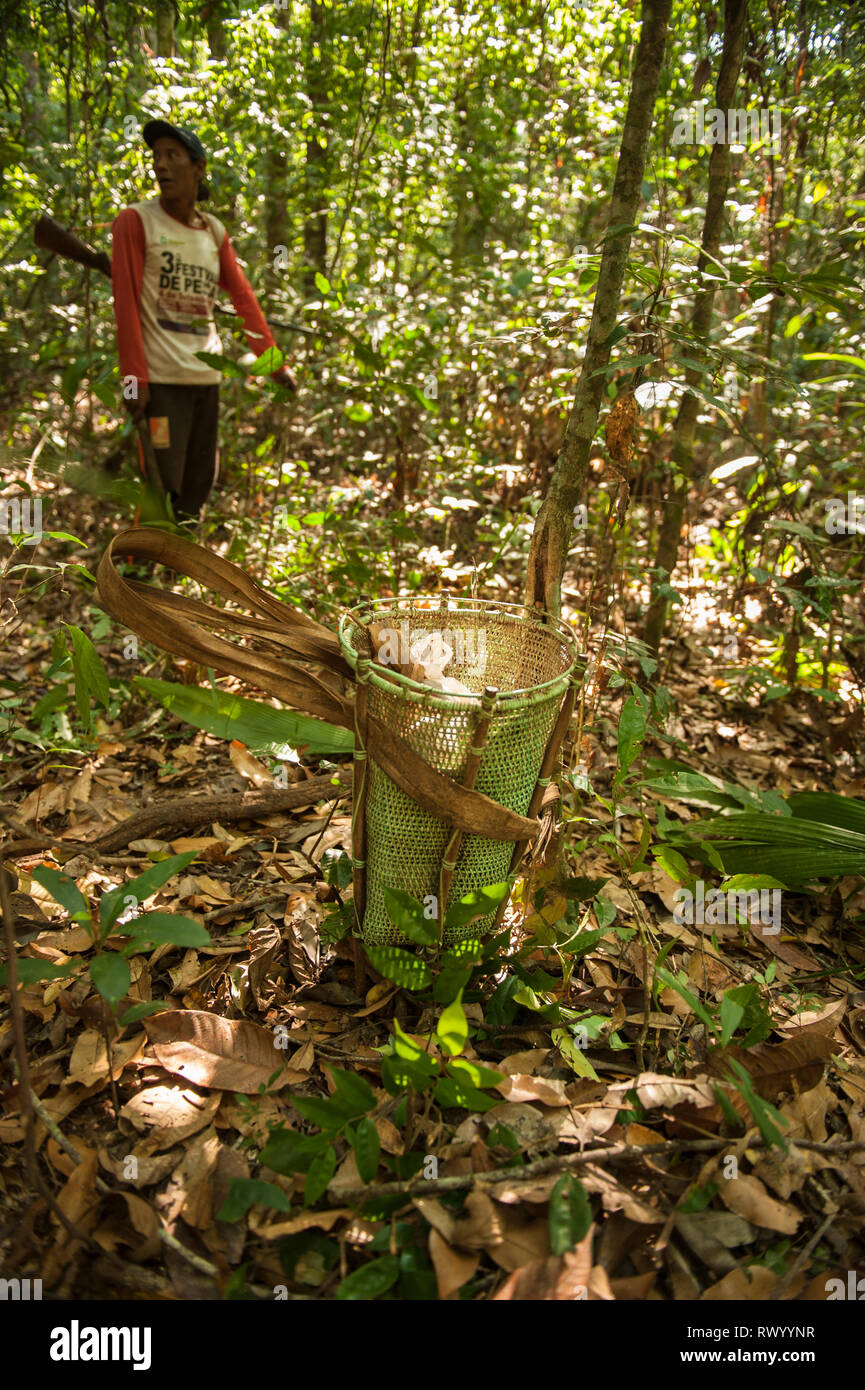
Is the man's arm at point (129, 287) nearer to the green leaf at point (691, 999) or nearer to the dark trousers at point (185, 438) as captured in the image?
the dark trousers at point (185, 438)

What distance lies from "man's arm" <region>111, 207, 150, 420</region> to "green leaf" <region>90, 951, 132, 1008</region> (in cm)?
244

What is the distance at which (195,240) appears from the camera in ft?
10.9

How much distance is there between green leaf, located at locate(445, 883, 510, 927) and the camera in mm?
1637

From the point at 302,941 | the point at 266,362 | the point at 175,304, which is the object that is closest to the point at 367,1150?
the point at 302,941

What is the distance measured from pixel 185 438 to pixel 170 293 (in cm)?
53

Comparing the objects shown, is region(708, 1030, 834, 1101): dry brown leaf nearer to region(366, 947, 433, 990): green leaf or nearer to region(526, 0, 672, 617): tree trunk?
region(366, 947, 433, 990): green leaf

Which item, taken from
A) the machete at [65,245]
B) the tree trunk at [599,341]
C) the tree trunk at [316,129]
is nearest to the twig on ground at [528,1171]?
the tree trunk at [599,341]

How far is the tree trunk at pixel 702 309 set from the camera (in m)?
2.64

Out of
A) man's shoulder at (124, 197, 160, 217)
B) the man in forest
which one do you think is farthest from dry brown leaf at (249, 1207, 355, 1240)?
man's shoulder at (124, 197, 160, 217)

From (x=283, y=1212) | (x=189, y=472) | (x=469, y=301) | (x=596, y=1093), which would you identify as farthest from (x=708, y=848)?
(x=469, y=301)

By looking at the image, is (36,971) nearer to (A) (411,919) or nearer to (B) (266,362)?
(A) (411,919)

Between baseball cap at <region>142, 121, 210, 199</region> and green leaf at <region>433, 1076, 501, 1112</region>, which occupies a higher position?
baseball cap at <region>142, 121, 210, 199</region>

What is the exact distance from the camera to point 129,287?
125 inches
